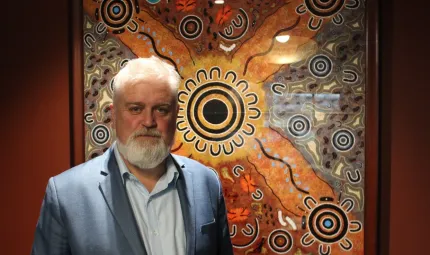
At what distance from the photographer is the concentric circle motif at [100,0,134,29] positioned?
1660mm

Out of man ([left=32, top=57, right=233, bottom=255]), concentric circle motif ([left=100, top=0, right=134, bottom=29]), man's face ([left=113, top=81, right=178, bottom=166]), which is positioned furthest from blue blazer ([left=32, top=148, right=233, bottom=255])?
concentric circle motif ([left=100, top=0, right=134, bottom=29])

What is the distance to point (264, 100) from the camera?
1618 mm

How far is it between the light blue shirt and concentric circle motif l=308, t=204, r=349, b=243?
670 mm

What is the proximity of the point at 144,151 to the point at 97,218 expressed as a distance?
0.21 m

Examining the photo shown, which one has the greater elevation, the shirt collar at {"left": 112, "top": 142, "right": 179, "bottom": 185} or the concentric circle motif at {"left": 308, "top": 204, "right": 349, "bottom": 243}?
the shirt collar at {"left": 112, "top": 142, "right": 179, "bottom": 185}

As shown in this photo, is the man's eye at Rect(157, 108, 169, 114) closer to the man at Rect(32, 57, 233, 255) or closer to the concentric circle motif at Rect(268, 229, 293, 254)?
the man at Rect(32, 57, 233, 255)

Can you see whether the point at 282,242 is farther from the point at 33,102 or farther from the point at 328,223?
the point at 33,102

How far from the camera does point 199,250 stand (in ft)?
3.72

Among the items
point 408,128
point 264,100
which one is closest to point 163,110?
point 264,100

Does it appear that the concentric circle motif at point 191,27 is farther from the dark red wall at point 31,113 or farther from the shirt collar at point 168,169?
the shirt collar at point 168,169

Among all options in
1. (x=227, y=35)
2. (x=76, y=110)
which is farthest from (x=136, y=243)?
(x=227, y=35)

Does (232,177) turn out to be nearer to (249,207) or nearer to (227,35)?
(249,207)

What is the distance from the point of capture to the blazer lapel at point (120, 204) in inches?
41.5

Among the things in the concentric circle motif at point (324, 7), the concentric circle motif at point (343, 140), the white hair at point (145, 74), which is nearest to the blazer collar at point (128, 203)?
the white hair at point (145, 74)
